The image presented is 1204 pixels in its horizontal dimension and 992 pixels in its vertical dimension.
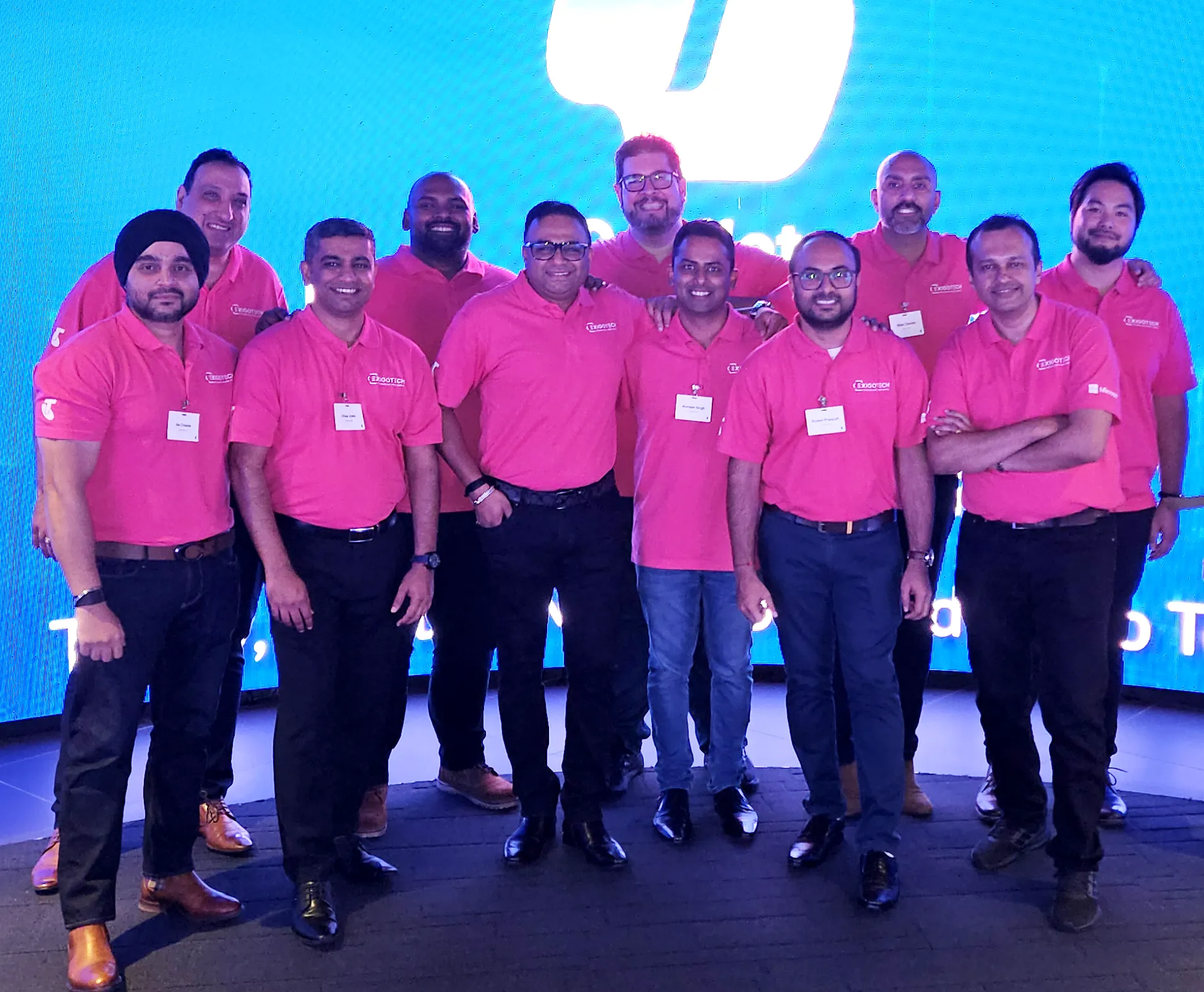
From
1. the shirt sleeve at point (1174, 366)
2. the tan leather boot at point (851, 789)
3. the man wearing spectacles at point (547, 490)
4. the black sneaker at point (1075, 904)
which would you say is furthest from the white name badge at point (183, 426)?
the shirt sleeve at point (1174, 366)

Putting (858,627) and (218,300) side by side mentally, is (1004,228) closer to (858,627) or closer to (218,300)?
(858,627)

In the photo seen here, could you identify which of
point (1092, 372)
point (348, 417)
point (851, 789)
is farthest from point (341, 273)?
point (851, 789)

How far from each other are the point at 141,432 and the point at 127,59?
8.07ft

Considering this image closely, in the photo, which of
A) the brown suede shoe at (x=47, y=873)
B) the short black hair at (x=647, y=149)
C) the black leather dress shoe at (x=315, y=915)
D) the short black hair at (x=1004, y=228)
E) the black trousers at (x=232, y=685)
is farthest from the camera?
the short black hair at (x=647, y=149)

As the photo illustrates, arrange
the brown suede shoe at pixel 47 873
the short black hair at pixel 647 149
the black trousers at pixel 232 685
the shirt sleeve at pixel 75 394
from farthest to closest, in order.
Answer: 1. the short black hair at pixel 647 149
2. the black trousers at pixel 232 685
3. the brown suede shoe at pixel 47 873
4. the shirt sleeve at pixel 75 394

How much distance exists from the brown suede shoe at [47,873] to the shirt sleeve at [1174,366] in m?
3.54

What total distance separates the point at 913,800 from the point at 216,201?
285 cm

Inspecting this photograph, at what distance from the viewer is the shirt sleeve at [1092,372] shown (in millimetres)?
2717

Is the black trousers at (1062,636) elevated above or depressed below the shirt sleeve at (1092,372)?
below

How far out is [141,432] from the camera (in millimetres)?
2475

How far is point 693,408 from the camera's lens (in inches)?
122

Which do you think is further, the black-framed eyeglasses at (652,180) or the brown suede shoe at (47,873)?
the black-framed eyeglasses at (652,180)

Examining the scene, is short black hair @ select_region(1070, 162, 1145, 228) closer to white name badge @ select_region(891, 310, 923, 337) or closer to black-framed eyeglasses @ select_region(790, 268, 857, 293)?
white name badge @ select_region(891, 310, 923, 337)

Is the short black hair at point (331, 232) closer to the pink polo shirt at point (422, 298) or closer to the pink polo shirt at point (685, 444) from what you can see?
the pink polo shirt at point (422, 298)
